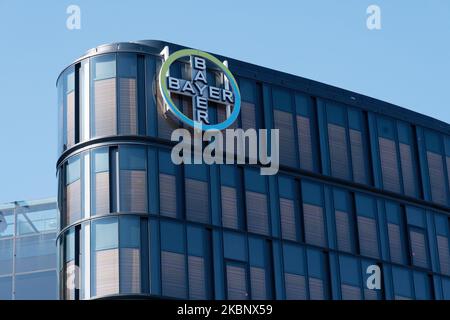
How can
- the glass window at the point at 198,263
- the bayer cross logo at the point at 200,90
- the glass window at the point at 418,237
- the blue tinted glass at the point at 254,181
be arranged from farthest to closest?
1. the glass window at the point at 418,237
2. the blue tinted glass at the point at 254,181
3. the bayer cross logo at the point at 200,90
4. the glass window at the point at 198,263

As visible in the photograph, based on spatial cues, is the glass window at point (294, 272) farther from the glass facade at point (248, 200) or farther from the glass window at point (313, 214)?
the glass window at point (313, 214)

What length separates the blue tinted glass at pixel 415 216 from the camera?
2805 inches

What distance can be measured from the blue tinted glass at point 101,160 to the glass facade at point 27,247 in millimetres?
65880

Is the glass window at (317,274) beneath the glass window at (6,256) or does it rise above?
beneath

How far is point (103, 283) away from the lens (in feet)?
191

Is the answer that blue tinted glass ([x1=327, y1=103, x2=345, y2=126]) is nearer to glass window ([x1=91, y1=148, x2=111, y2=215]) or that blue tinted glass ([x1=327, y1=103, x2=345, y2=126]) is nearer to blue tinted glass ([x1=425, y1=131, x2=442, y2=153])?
blue tinted glass ([x1=425, y1=131, x2=442, y2=153])

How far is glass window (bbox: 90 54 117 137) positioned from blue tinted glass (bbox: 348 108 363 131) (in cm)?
1514

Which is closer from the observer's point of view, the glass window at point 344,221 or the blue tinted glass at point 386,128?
the glass window at point 344,221

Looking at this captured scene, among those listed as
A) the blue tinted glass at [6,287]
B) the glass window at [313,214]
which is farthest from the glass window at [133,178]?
the blue tinted glass at [6,287]

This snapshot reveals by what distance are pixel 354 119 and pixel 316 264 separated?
966cm

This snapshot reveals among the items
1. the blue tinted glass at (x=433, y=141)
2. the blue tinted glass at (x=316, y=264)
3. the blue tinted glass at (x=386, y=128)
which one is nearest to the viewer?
the blue tinted glass at (x=316, y=264)

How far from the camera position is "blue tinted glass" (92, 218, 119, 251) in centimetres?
5894
